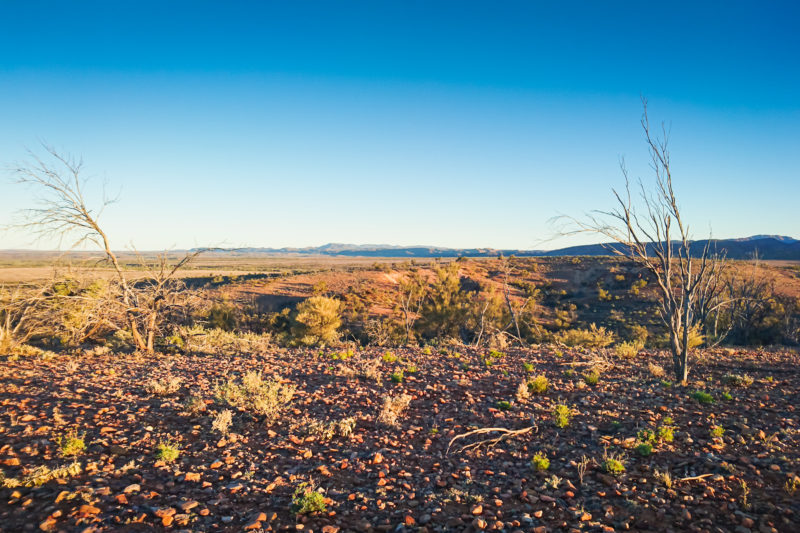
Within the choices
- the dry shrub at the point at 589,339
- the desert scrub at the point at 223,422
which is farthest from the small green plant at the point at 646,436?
the dry shrub at the point at 589,339

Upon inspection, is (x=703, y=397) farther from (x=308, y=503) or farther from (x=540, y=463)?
(x=308, y=503)

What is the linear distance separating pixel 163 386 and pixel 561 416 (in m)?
7.15

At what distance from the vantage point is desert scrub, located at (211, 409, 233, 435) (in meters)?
5.81

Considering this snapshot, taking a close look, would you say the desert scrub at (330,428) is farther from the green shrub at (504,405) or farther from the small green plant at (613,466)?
A: the small green plant at (613,466)

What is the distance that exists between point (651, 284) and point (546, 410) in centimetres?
3681

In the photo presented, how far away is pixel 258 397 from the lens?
669cm

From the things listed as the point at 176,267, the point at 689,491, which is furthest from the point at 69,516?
the point at 176,267

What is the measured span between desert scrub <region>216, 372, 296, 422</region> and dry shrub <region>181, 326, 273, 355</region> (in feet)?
16.0

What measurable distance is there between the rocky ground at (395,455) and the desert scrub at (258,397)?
0.15 metres

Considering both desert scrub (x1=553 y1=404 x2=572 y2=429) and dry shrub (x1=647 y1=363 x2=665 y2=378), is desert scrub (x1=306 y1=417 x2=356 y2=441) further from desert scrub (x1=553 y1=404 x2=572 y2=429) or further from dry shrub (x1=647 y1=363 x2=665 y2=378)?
dry shrub (x1=647 y1=363 x2=665 y2=378)

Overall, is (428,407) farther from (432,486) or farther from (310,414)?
(432,486)

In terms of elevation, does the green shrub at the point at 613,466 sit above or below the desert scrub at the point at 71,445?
below

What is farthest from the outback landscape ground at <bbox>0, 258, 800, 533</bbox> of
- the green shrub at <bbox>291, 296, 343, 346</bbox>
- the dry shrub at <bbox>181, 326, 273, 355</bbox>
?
the green shrub at <bbox>291, 296, 343, 346</bbox>

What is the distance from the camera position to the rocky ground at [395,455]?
155 inches
